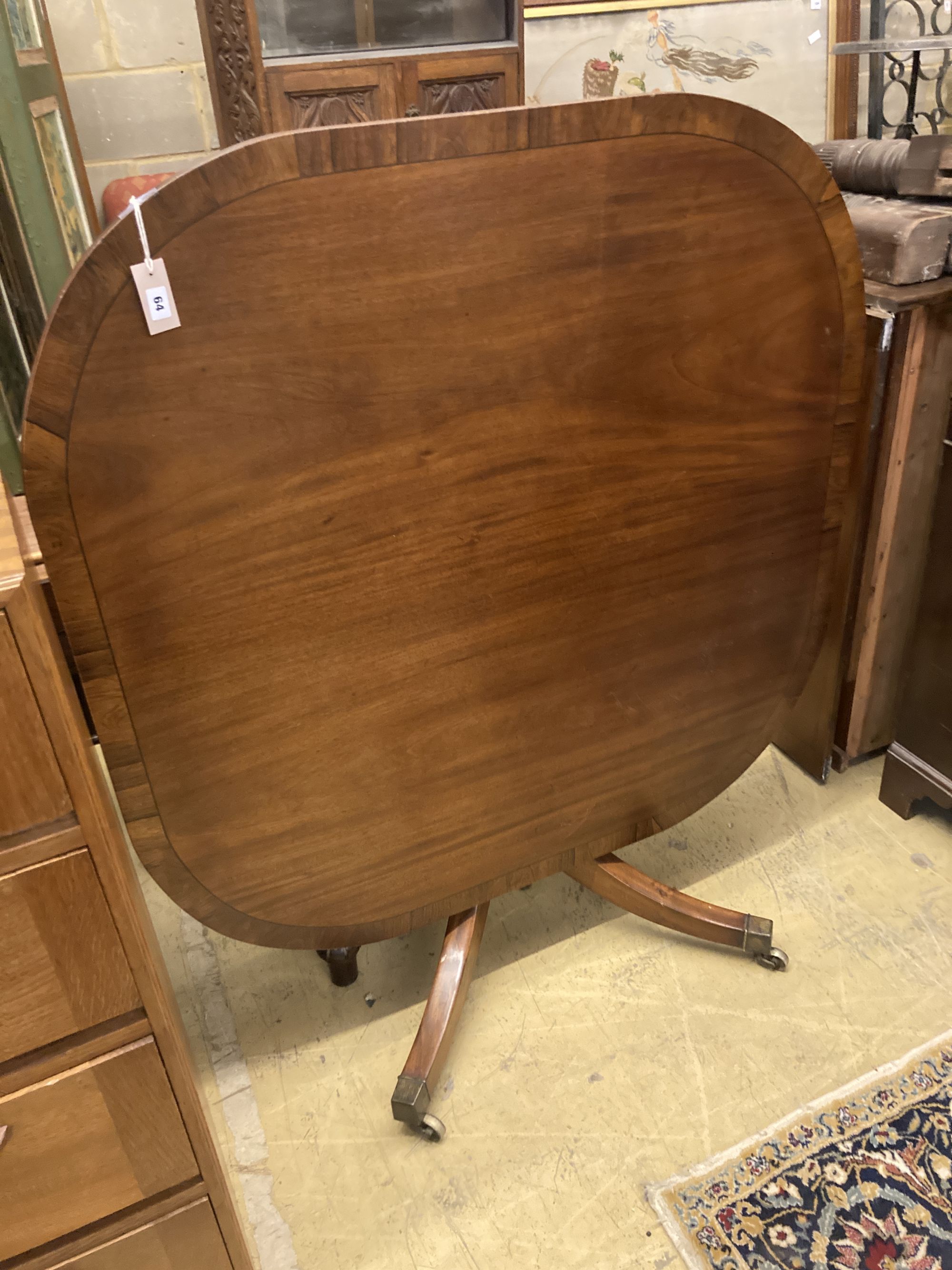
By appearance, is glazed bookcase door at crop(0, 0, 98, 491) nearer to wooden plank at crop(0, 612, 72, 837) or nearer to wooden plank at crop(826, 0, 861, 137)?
wooden plank at crop(0, 612, 72, 837)

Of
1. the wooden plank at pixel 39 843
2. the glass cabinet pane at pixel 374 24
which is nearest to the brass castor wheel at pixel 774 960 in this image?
the wooden plank at pixel 39 843

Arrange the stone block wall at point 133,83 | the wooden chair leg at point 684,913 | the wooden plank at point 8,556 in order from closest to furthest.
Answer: the wooden plank at point 8,556 → the wooden chair leg at point 684,913 → the stone block wall at point 133,83

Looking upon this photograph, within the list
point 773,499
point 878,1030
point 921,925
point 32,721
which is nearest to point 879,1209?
point 878,1030

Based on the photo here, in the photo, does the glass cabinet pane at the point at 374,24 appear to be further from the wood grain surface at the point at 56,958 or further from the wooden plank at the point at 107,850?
the wood grain surface at the point at 56,958

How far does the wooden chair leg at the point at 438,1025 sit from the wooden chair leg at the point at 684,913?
18 cm

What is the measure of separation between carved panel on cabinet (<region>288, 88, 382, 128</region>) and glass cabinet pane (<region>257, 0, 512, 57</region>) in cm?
9

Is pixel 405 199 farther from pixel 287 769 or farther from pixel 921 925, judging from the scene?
pixel 921 925

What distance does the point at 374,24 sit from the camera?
2131 mm

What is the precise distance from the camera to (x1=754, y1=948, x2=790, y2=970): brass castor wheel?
1.35 metres

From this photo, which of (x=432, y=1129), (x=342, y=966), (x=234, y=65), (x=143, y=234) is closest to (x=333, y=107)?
(x=234, y=65)

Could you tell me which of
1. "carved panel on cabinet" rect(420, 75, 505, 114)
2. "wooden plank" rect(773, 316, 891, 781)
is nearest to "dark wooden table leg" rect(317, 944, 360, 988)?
"wooden plank" rect(773, 316, 891, 781)

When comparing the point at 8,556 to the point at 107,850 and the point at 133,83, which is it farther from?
the point at 133,83

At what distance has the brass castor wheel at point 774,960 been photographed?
1.35 metres

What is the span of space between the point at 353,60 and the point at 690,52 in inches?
52.6
